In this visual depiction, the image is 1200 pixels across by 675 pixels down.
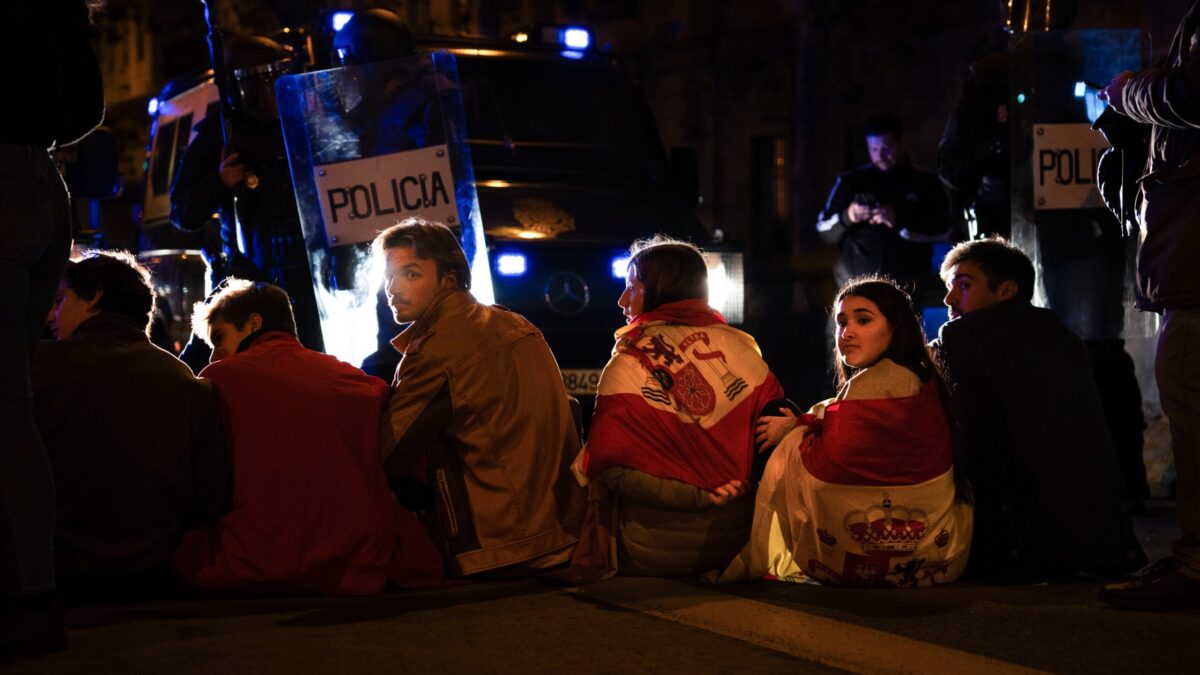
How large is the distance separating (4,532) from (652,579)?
222 cm

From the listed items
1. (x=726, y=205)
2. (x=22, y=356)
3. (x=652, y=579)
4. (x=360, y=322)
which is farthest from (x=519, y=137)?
(x=726, y=205)

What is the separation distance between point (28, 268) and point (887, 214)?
6.25m

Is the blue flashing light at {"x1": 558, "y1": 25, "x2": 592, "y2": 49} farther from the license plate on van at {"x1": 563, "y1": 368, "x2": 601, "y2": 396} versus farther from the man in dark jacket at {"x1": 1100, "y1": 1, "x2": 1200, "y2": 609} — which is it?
the man in dark jacket at {"x1": 1100, "y1": 1, "x2": 1200, "y2": 609}

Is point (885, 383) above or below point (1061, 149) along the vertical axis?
below

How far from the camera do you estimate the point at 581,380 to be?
29.4 ft

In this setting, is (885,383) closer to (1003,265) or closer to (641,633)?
(1003,265)

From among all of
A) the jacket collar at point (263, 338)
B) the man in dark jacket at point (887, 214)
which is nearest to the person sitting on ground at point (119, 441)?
the jacket collar at point (263, 338)

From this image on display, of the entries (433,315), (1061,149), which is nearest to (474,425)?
(433,315)

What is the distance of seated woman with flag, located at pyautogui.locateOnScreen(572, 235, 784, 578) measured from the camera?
5449 mm

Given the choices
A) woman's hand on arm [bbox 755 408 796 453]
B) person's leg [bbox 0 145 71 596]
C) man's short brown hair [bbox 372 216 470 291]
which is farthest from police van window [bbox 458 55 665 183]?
person's leg [bbox 0 145 71 596]

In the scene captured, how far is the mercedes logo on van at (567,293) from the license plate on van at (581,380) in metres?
0.33

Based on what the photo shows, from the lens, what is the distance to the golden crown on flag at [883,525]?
538 cm

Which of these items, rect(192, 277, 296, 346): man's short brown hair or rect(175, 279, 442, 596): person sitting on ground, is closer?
rect(175, 279, 442, 596): person sitting on ground

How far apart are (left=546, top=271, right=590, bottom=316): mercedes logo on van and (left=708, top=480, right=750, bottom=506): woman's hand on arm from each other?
11.4 feet
